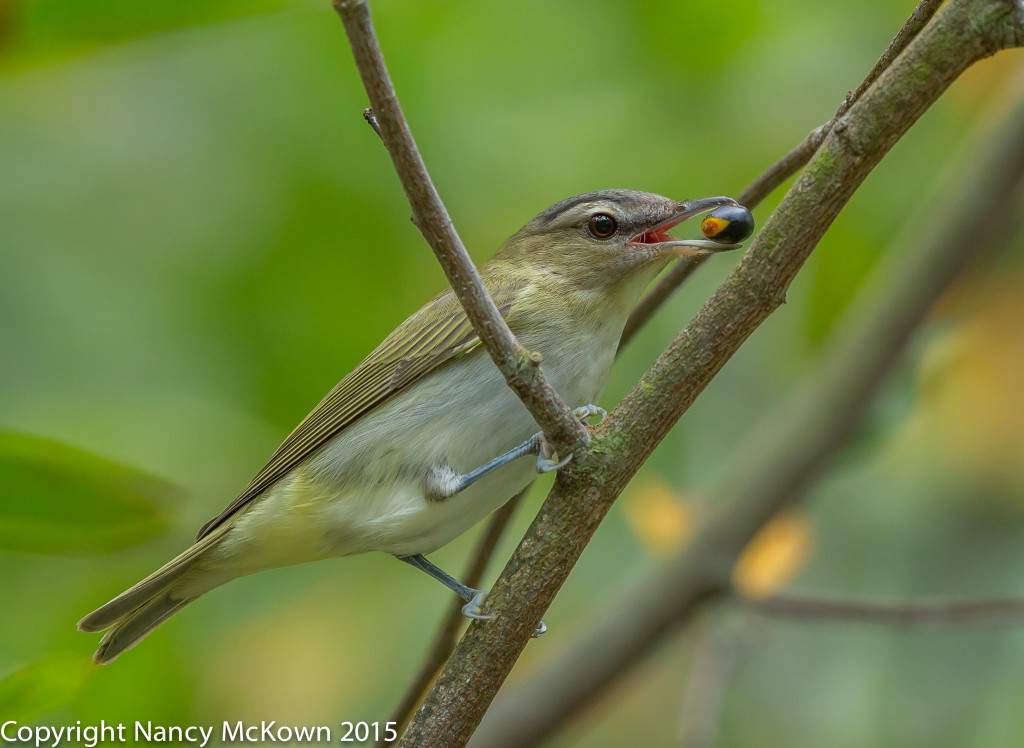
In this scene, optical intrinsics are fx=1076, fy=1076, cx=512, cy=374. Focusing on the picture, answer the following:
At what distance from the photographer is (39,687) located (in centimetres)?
279

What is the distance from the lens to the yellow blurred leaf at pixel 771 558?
4.09 metres

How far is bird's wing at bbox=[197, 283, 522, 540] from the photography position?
12.0ft

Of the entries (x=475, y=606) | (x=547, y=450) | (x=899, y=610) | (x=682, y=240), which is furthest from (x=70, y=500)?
(x=899, y=610)

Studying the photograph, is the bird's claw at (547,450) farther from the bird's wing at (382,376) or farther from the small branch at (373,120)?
the small branch at (373,120)

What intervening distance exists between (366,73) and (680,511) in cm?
284

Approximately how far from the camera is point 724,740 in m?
5.38

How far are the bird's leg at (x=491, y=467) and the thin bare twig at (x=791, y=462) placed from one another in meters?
1.13

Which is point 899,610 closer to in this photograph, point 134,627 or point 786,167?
point 786,167

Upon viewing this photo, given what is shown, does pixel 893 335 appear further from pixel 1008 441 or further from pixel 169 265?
pixel 169 265

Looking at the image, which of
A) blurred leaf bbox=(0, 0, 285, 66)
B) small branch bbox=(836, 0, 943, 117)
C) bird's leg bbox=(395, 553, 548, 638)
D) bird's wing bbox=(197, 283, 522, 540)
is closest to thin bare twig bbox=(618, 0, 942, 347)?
small branch bbox=(836, 0, 943, 117)

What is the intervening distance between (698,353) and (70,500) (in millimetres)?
1600

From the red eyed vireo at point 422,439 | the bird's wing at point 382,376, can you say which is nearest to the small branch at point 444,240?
the red eyed vireo at point 422,439

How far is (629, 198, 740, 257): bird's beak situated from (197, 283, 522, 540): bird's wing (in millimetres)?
502

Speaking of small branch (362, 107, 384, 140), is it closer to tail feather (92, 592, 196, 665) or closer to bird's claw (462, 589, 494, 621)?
bird's claw (462, 589, 494, 621)
